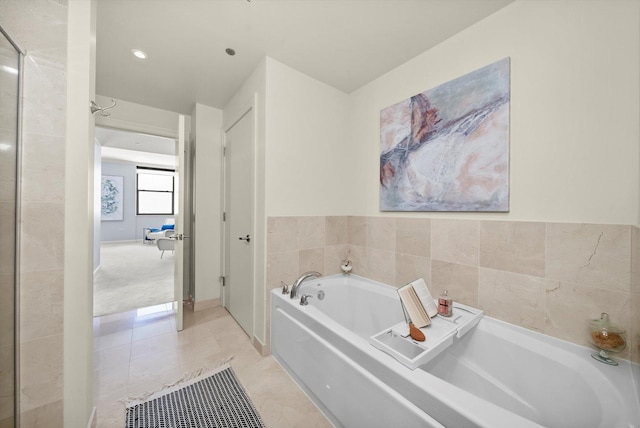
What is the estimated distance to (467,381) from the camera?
1.29 metres

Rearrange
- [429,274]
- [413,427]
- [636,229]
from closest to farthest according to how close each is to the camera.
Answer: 1. [413,427]
2. [636,229]
3. [429,274]

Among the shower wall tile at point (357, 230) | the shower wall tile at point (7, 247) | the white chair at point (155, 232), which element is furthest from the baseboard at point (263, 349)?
the white chair at point (155, 232)

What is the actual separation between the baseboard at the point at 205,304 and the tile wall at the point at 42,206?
1.67 metres

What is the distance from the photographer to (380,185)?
2033 millimetres

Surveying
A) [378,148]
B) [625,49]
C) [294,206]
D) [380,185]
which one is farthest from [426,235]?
[625,49]

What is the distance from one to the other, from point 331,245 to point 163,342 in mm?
1702

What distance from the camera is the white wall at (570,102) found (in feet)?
3.33

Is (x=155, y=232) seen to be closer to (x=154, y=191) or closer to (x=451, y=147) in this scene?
(x=154, y=191)

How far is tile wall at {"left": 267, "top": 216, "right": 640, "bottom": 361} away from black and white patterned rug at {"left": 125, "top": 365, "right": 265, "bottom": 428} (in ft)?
2.41

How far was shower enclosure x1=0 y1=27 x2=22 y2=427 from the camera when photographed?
879 mm

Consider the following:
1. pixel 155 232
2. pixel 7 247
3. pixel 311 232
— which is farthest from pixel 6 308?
pixel 155 232

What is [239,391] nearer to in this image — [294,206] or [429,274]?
[294,206]

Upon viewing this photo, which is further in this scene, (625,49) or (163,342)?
(163,342)

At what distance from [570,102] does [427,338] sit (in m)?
1.37
